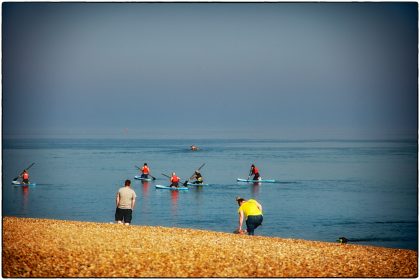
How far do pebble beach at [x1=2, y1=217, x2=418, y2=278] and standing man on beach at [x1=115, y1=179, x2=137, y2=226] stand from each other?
6.55 ft

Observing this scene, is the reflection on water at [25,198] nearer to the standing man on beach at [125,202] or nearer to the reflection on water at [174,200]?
the reflection on water at [174,200]

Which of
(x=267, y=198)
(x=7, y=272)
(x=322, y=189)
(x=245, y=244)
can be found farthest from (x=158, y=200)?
(x=7, y=272)

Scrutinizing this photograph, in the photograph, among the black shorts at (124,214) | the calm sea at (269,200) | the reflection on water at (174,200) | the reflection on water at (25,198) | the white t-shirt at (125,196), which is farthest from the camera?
the reflection on water at (174,200)

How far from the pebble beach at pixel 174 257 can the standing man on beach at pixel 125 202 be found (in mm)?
1995

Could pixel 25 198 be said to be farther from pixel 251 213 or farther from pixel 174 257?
pixel 174 257

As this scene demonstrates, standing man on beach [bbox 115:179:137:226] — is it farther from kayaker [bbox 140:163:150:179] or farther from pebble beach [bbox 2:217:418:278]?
kayaker [bbox 140:163:150:179]

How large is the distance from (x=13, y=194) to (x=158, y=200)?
955cm

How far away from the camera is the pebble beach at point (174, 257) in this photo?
1236 cm

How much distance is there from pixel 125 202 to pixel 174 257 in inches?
206

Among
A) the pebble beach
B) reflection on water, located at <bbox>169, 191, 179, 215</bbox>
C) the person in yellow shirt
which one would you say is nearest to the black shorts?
the pebble beach

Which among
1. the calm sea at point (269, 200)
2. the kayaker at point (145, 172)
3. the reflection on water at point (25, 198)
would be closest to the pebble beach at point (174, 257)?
the calm sea at point (269, 200)

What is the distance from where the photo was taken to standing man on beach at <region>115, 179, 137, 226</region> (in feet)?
59.2

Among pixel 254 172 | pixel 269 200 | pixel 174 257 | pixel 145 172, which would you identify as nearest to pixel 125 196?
pixel 174 257

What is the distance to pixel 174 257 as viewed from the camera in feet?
43.2
